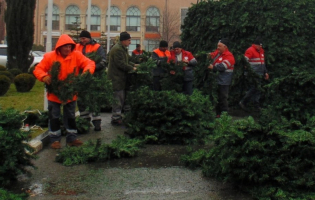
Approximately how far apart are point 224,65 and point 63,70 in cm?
484

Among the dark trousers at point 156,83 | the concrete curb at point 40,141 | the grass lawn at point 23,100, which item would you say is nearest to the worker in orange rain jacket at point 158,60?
the dark trousers at point 156,83

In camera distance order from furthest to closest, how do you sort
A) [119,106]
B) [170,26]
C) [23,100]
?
[170,26], [23,100], [119,106]

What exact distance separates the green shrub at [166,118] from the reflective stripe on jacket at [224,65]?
112 inches

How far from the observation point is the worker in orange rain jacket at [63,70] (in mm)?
8500

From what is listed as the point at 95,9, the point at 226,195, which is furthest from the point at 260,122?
the point at 95,9

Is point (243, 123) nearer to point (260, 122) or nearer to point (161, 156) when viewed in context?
point (260, 122)

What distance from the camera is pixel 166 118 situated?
366 inches

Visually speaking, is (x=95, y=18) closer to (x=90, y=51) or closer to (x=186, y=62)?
(x=186, y=62)

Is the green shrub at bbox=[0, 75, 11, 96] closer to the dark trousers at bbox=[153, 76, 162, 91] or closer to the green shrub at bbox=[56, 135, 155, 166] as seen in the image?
the dark trousers at bbox=[153, 76, 162, 91]

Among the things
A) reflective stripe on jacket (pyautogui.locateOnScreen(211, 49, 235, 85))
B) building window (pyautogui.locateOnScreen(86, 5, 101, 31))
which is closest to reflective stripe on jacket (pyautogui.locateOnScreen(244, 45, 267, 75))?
reflective stripe on jacket (pyautogui.locateOnScreen(211, 49, 235, 85))

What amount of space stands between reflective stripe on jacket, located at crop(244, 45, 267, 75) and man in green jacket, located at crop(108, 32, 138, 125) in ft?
11.6

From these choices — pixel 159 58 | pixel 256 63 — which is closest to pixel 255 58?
pixel 256 63

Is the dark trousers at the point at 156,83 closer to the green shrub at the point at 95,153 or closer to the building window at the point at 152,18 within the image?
the green shrub at the point at 95,153

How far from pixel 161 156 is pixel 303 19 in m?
7.77
